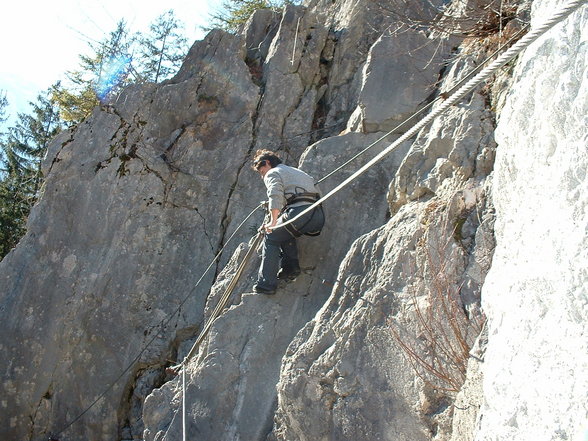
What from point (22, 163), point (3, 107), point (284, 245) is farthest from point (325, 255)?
point (3, 107)

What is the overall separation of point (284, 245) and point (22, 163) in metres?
18.2

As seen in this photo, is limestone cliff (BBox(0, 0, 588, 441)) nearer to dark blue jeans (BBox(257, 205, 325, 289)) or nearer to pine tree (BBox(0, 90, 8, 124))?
dark blue jeans (BBox(257, 205, 325, 289))

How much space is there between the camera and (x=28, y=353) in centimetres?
959

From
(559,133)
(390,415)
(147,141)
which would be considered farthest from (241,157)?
(559,133)

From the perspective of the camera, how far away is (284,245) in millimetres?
6969

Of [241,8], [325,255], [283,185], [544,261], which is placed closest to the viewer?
[544,261]

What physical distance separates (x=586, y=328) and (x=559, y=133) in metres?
0.90

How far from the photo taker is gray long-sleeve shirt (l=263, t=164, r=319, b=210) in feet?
22.2

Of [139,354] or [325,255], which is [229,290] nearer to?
[325,255]

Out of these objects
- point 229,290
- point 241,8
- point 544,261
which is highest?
point 241,8

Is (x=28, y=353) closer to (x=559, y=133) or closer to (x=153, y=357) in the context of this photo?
(x=153, y=357)

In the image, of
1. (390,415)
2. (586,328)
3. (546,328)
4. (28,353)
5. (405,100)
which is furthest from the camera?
(28,353)

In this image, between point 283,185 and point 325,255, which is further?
point 325,255

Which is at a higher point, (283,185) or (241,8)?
(241,8)
